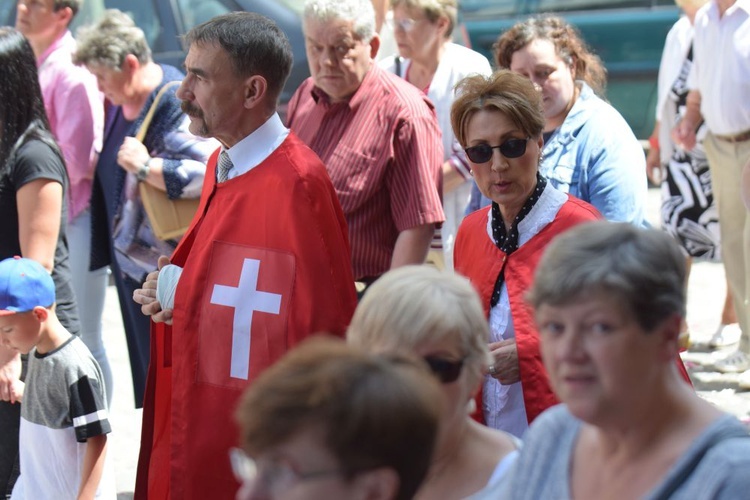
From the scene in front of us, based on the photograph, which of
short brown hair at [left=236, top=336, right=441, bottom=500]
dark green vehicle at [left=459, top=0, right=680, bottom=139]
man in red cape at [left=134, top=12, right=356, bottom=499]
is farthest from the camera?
dark green vehicle at [left=459, top=0, right=680, bottom=139]

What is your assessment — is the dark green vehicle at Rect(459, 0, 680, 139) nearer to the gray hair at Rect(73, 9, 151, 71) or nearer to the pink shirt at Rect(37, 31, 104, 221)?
the pink shirt at Rect(37, 31, 104, 221)

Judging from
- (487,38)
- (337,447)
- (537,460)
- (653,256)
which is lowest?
(537,460)

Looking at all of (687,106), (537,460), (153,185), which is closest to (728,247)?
(687,106)

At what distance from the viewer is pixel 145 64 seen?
492 centimetres

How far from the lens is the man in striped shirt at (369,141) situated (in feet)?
12.9

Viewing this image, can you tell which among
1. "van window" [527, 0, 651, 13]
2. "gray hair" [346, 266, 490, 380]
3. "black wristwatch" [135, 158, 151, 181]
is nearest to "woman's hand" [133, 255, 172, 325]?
"gray hair" [346, 266, 490, 380]

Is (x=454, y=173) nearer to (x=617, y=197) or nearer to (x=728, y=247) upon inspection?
(x=617, y=197)

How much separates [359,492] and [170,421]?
6.07ft

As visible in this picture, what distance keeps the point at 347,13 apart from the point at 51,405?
165 cm

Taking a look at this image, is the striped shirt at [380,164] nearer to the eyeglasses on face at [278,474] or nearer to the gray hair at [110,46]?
the gray hair at [110,46]

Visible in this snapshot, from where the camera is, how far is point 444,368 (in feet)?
6.88

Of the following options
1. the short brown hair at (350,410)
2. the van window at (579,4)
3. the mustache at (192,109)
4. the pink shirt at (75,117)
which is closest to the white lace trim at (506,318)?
the mustache at (192,109)

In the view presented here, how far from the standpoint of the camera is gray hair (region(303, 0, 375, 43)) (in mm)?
4102

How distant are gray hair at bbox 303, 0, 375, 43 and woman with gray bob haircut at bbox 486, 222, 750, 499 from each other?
2.40 m
